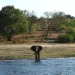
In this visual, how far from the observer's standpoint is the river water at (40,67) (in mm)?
35000

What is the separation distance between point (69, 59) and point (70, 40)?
27.2 m

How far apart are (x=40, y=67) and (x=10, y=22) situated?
40599 millimetres

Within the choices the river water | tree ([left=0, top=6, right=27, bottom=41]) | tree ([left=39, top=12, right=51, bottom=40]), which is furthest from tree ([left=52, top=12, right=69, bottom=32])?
the river water

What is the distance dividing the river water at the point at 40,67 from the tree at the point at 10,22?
31.1 meters

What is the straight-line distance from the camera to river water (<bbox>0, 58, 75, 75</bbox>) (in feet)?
115

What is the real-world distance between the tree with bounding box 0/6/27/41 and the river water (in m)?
31.1

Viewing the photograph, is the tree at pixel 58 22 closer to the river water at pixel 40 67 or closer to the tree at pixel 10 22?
the tree at pixel 10 22

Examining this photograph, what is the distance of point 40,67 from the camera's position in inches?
1548

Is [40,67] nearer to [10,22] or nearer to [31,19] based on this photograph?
[10,22]

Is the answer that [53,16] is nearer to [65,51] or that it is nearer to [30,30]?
[30,30]

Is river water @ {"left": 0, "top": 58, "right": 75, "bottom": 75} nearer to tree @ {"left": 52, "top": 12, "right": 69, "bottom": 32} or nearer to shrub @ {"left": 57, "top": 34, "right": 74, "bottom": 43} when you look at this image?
shrub @ {"left": 57, "top": 34, "right": 74, "bottom": 43}

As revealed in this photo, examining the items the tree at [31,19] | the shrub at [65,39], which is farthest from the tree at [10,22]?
the tree at [31,19]

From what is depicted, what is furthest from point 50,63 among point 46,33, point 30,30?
point 30,30

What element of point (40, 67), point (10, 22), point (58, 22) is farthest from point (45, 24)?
point (40, 67)
